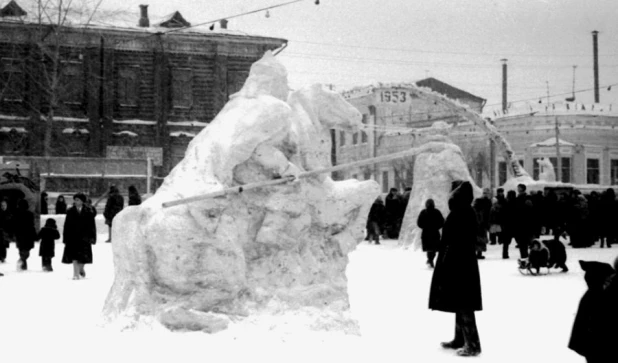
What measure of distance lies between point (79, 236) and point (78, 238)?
42mm

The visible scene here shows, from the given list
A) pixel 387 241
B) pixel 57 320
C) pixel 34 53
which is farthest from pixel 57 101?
pixel 57 320

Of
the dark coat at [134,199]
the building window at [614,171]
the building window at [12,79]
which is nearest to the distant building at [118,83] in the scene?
the building window at [12,79]

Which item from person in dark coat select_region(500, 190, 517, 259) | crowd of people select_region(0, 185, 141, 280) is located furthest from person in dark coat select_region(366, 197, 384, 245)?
crowd of people select_region(0, 185, 141, 280)

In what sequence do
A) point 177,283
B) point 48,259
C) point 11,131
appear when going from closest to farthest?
point 177,283
point 48,259
point 11,131

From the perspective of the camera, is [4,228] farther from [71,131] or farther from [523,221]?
[71,131]

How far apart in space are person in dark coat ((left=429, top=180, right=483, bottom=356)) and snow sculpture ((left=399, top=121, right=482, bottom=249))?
13574 mm

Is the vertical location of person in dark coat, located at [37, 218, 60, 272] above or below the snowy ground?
above

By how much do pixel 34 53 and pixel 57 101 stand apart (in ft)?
8.33

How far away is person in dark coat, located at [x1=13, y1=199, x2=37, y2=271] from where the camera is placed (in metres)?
17.1

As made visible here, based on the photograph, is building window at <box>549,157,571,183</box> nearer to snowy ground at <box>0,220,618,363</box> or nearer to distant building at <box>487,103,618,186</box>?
distant building at <box>487,103,618,186</box>

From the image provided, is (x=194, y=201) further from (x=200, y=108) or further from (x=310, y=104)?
(x=200, y=108)

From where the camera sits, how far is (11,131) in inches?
1614

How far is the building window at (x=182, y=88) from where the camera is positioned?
44.1m

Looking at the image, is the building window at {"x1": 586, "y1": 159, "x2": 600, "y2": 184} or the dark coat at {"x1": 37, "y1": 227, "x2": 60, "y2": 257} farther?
the building window at {"x1": 586, "y1": 159, "x2": 600, "y2": 184}
